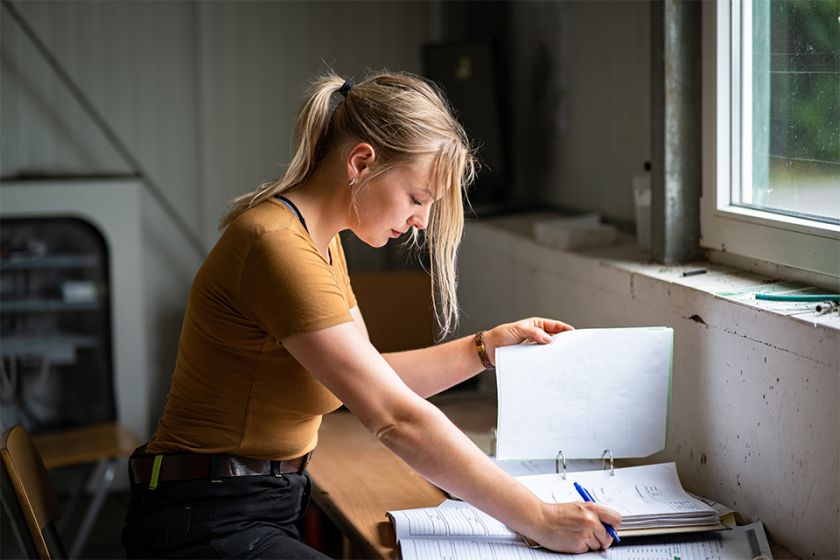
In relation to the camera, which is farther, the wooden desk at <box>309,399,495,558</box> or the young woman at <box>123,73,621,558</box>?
the wooden desk at <box>309,399,495,558</box>

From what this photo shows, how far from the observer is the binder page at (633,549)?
143 cm

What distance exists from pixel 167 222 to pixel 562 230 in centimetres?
209

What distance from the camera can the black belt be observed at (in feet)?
4.95

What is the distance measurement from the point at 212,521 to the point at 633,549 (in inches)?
24.0

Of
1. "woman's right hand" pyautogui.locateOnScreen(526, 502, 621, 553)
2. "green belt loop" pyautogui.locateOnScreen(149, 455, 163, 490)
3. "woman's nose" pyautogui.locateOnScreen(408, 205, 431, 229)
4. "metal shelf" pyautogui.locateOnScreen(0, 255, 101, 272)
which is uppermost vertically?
"woman's nose" pyautogui.locateOnScreen(408, 205, 431, 229)

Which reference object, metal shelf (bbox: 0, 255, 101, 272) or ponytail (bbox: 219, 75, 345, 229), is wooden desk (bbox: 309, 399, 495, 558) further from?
metal shelf (bbox: 0, 255, 101, 272)

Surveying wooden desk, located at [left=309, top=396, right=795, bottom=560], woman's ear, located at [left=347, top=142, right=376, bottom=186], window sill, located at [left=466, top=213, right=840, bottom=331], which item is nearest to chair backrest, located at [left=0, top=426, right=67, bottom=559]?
wooden desk, located at [left=309, top=396, right=795, bottom=560]

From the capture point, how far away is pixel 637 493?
1621mm

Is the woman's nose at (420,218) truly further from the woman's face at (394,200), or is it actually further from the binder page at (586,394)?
the binder page at (586,394)

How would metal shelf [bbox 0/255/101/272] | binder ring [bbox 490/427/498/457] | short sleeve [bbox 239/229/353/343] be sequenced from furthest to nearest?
metal shelf [bbox 0/255/101/272] → binder ring [bbox 490/427/498/457] → short sleeve [bbox 239/229/353/343]

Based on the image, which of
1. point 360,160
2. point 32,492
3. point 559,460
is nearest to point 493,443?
point 559,460

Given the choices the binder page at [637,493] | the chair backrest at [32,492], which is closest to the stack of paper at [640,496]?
the binder page at [637,493]

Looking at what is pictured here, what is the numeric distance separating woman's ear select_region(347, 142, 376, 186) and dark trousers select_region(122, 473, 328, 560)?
0.48m

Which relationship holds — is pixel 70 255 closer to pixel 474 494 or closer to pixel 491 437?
pixel 491 437
